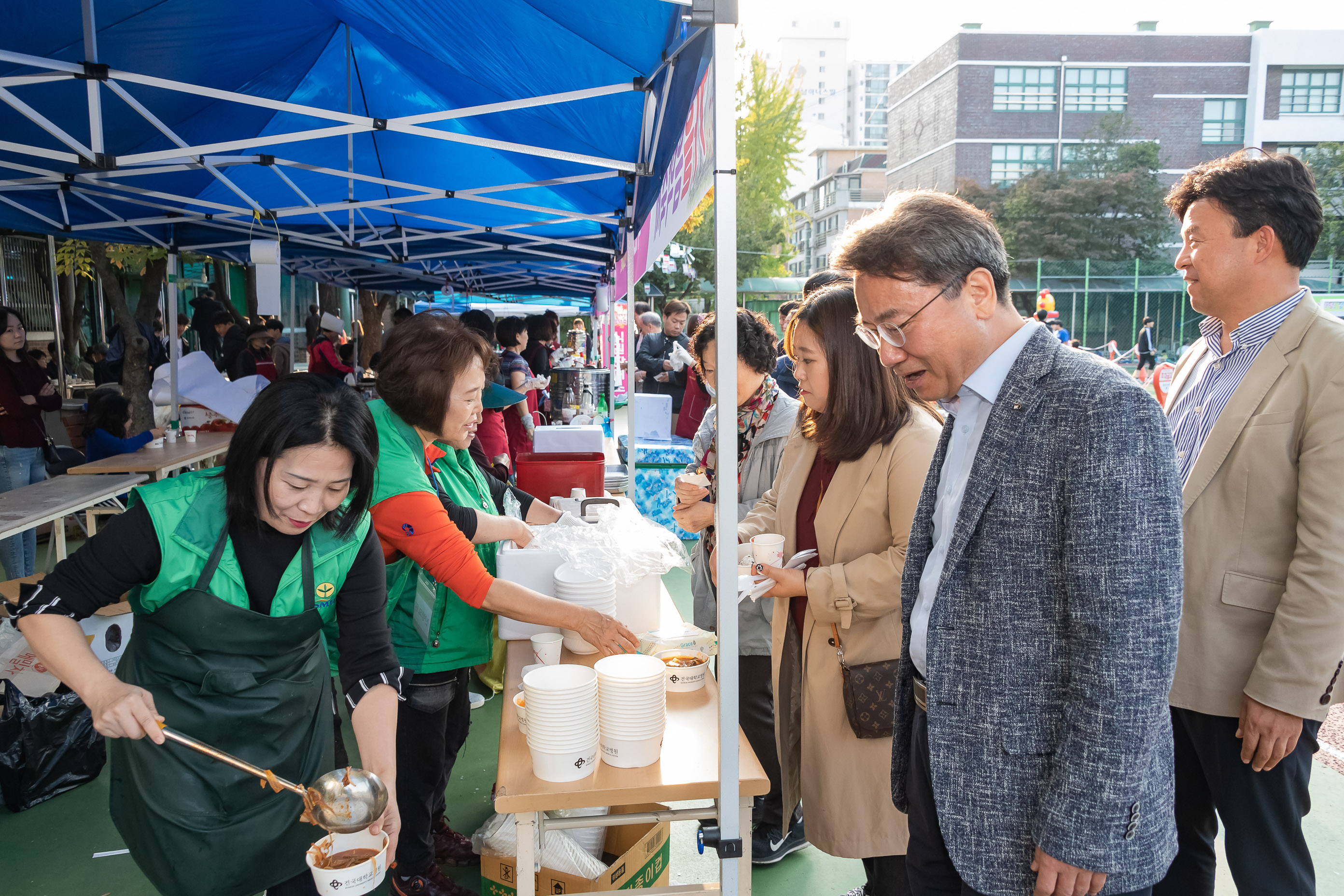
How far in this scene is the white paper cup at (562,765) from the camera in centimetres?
170

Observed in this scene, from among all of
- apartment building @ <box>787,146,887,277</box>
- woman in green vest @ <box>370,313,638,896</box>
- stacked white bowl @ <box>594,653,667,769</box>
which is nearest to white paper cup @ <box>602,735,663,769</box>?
stacked white bowl @ <box>594,653,667,769</box>

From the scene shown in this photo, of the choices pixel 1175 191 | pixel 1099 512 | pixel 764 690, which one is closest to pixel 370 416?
pixel 1099 512

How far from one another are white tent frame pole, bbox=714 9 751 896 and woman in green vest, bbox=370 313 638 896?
514mm

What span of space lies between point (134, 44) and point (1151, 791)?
4865mm

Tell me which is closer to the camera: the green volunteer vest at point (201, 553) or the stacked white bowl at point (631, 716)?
the green volunteer vest at point (201, 553)

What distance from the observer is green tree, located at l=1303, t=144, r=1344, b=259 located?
30.1 meters

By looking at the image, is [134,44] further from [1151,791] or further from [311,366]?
[311,366]

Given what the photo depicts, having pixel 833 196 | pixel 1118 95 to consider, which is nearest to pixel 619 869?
pixel 1118 95

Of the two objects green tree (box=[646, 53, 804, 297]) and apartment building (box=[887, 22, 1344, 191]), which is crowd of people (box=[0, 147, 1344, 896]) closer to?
green tree (box=[646, 53, 804, 297])

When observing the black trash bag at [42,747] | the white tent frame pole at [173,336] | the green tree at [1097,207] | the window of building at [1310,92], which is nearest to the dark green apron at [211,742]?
the black trash bag at [42,747]

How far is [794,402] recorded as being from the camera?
328cm

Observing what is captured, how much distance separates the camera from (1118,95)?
43.2m

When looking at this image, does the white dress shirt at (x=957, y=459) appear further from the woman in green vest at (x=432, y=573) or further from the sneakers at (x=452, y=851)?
the sneakers at (x=452, y=851)

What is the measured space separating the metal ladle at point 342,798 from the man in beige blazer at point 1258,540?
182cm
